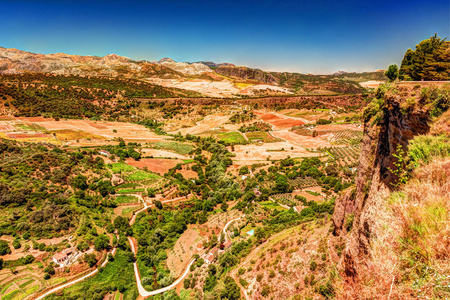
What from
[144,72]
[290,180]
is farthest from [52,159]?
[144,72]

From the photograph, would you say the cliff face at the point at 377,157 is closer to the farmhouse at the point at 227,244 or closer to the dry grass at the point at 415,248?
the dry grass at the point at 415,248

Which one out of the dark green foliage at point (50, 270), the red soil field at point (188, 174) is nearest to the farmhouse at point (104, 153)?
the red soil field at point (188, 174)

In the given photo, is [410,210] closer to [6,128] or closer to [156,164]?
[156,164]

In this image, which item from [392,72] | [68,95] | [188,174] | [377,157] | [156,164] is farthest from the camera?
[68,95]

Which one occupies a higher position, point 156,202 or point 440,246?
point 440,246

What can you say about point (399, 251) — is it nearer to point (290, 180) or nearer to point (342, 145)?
point (290, 180)

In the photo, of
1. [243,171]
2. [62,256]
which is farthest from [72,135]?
[243,171]

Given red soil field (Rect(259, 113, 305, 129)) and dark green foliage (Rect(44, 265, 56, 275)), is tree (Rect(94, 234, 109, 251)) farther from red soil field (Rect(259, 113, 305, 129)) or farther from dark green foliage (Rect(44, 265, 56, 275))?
red soil field (Rect(259, 113, 305, 129))
